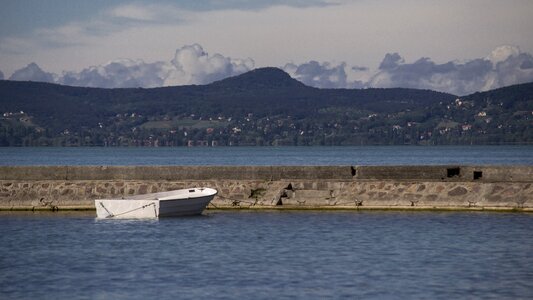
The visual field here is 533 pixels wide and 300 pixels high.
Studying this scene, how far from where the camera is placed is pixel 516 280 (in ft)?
62.0

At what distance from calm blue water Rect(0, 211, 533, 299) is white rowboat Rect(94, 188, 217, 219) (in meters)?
0.37

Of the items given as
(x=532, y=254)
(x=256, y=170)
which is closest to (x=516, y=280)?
(x=532, y=254)

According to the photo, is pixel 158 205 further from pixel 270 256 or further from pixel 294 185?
pixel 270 256

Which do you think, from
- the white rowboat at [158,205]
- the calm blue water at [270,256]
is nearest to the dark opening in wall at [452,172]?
the calm blue water at [270,256]

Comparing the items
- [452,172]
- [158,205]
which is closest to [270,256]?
[158,205]

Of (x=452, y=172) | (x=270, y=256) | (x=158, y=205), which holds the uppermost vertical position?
(x=452, y=172)

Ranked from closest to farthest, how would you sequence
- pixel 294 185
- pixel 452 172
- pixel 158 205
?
1. pixel 158 205
2. pixel 452 172
3. pixel 294 185

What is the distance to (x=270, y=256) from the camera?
22.3 meters

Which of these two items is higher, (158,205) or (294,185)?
(294,185)

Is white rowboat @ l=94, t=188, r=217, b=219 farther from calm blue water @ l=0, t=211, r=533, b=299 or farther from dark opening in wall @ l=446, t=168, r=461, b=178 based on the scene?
dark opening in wall @ l=446, t=168, r=461, b=178

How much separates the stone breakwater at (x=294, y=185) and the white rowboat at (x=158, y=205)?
816mm

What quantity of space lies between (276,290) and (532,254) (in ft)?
20.8

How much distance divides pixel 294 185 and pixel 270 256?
859 centimetres

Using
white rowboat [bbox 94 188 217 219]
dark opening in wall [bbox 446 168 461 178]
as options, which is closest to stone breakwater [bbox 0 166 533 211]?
dark opening in wall [bbox 446 168 461 178]
